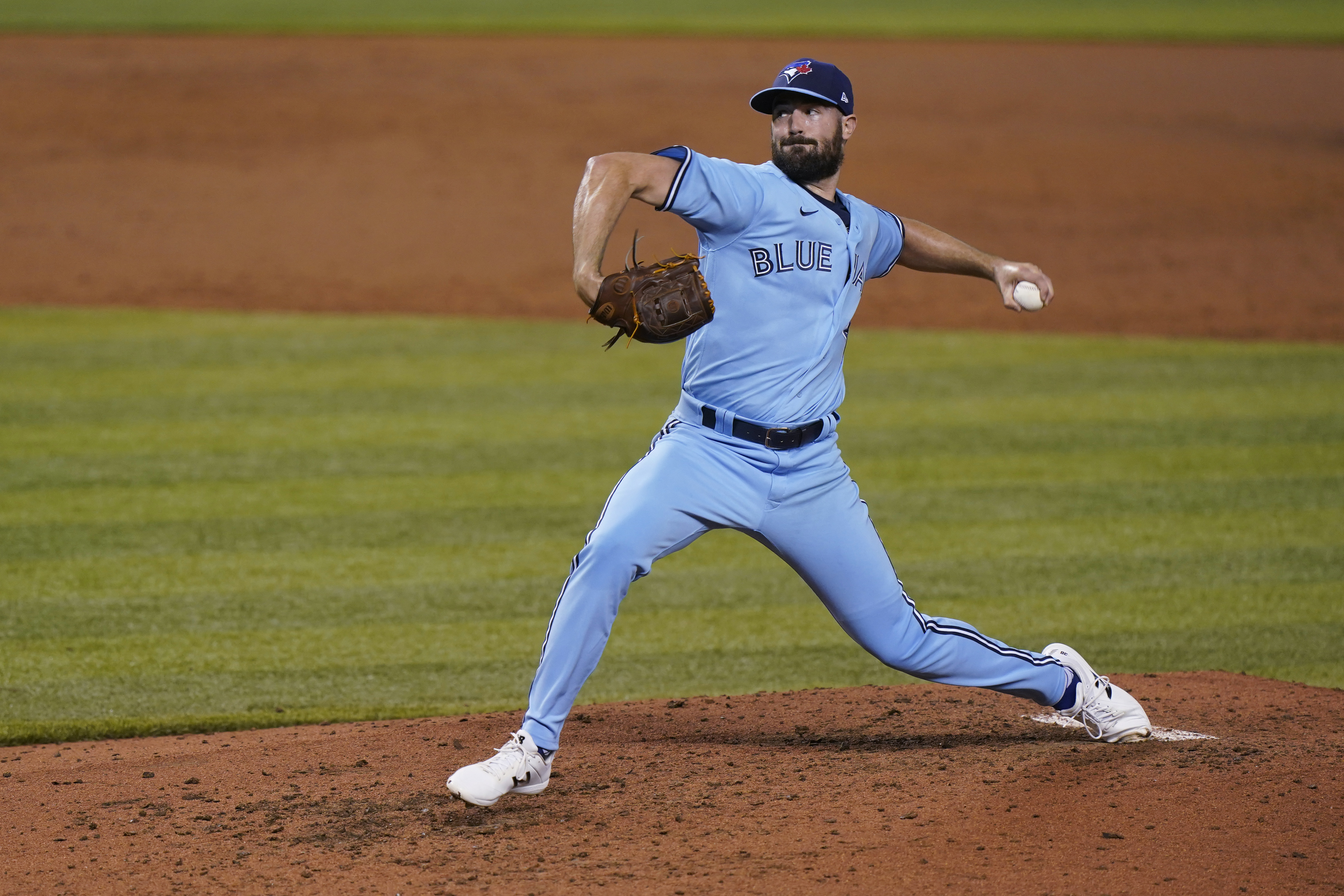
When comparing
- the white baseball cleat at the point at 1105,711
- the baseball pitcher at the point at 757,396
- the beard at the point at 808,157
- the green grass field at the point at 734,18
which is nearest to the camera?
the baseball pitcher at the point at 757,396

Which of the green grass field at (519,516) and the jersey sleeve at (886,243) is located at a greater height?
the jersey sleeve at (886,243)

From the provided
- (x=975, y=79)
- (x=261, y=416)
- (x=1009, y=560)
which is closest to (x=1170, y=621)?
(x=1009, y=560)

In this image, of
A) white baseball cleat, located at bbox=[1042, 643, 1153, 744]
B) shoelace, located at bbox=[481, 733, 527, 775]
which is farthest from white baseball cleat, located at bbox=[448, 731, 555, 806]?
white baseball cleat, located at bbox=[1042, 643, 1153, 744]

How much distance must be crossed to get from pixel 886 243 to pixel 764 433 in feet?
2.36

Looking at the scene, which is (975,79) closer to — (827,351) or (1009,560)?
(1009,560)

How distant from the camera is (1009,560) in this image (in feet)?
22.0

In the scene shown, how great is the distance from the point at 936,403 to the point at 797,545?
5.46 meters

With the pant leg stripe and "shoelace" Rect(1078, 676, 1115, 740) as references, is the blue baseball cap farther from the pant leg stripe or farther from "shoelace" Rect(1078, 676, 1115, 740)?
"shoelace" Rect(1078, 676, 1115, 740)

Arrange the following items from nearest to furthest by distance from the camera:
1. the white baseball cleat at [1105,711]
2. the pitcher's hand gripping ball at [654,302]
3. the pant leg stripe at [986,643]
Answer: the pitcher's hand gripping ball at [654,302], the pant leg stripe at [986,643], the white baseball cleat at [1105,711]

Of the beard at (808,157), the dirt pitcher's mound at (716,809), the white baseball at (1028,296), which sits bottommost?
the dirt pitcher's mound at (716,809)

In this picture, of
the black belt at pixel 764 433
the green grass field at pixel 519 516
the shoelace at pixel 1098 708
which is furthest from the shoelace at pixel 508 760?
the shoelace at pixel 1098 708

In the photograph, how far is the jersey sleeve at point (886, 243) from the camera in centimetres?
418

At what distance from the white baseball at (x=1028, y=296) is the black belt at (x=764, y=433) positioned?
2.27ft

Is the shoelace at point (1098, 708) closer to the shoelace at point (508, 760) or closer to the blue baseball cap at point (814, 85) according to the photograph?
the shoelace at point (508, 760)
